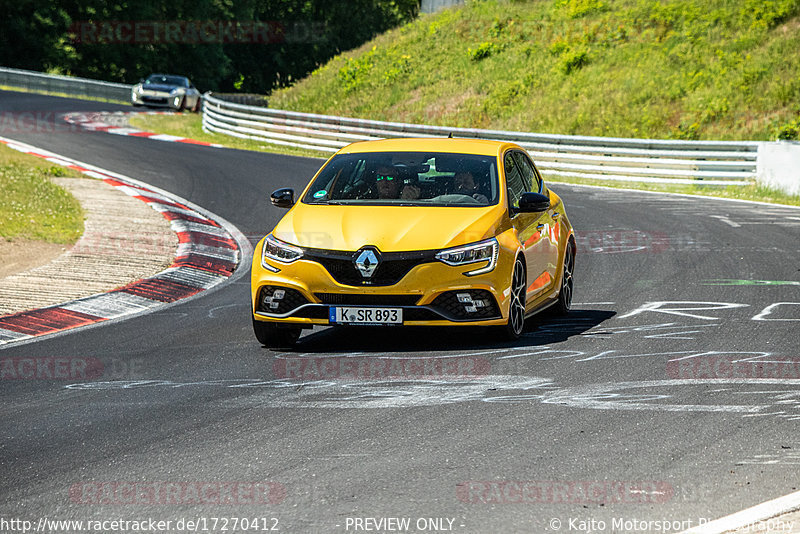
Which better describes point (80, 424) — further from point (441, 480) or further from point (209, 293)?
point (209, 293)

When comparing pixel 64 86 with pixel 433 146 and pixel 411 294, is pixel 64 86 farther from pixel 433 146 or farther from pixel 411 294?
pixel 411 294

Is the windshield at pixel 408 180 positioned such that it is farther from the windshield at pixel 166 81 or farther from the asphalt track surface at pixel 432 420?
the windshield at pixel 166 81

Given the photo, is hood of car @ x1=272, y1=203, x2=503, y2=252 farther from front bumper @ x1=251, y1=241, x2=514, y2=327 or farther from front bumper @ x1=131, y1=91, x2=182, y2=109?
front bumper @ x1=131, y1=91, x2=182, y2=109

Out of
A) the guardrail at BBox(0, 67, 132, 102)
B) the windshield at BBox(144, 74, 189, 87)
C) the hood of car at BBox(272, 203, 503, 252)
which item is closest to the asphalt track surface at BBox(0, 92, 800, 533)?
the hood of car at BBox(272, 203, 503, 252)

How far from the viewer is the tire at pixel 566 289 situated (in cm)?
1049

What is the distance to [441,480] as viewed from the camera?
5336 mm

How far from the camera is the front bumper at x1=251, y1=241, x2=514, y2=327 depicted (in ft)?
27.7

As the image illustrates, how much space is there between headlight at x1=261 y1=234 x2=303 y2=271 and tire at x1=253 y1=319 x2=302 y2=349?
0.48m

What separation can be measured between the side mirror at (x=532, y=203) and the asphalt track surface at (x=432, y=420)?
1.05 meters

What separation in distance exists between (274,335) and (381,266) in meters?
1.16

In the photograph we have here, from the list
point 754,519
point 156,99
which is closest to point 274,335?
point 754,519

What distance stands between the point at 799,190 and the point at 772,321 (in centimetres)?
1454

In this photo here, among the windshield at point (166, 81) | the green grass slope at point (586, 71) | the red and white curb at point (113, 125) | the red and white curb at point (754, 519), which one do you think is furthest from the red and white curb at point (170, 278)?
the windshield at point (166, 81)

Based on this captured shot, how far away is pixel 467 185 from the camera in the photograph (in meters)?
9.57
